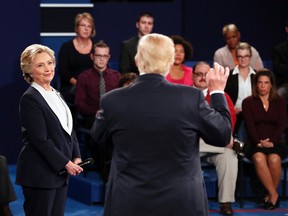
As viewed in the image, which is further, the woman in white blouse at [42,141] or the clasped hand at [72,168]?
the clasped hand at [72,168]

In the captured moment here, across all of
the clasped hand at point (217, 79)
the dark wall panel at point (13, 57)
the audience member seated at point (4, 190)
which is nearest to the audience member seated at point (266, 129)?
the audience member seated at point (4, 190)

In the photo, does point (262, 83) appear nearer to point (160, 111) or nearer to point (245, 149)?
point (245, 149)

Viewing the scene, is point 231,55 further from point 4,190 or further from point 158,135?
point 158,135

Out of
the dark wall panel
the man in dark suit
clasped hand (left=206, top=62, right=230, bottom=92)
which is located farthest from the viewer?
the dark wall panel

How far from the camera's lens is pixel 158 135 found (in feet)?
11.3

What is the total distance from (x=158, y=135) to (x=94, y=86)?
4144 mm

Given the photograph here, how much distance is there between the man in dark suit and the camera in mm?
3451

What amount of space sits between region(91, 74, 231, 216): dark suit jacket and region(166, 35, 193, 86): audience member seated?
13.5 feet

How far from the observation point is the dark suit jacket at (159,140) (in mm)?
3453

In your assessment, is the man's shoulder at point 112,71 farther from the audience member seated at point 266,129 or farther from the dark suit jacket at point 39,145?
the dark suit jacket at point 39,145

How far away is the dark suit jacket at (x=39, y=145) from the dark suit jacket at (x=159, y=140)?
3.47 feet

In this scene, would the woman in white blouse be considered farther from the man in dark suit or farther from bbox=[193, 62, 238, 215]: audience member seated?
bbox=[193, 62, 238, 215]: audience member seated

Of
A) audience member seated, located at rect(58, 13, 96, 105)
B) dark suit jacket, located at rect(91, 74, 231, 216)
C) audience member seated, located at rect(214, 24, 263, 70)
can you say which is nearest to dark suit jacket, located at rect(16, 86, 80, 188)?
dark suit jacket, located at rect(91, 74, 231, 216)

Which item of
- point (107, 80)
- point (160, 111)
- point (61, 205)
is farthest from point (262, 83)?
point (160, 111)
